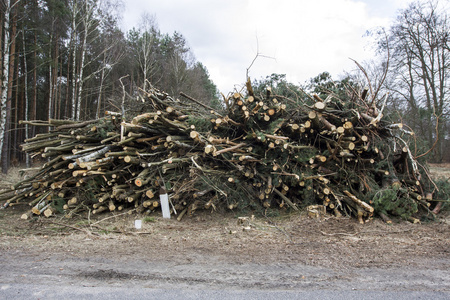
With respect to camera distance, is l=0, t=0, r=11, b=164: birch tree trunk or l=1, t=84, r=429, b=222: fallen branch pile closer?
l=1, t=84, r=429, b=222: fallen branch pile

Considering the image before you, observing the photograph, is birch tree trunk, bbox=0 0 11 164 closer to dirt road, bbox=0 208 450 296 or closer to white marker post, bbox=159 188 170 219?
dirt road, bbox=0 208 450 296

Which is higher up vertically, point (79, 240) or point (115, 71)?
point (115, 71)

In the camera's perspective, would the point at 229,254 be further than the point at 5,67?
No

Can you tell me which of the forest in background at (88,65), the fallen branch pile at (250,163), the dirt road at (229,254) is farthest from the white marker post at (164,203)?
the forest in background at (88,65)

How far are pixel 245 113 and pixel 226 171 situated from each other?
1363 mm

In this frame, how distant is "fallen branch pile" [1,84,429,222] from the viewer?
21.1 feet

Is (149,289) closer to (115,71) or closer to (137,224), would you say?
(137,224)

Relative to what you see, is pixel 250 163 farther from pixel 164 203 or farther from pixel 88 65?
pixel 88 65

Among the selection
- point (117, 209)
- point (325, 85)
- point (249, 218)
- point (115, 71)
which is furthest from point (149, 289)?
point (115, 71)

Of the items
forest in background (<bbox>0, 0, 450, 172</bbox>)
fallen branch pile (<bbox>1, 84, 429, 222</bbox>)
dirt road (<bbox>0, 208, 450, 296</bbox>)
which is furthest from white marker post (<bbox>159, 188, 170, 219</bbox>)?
forest in background (<bbox>0, 0, 450, 172</bbox>)

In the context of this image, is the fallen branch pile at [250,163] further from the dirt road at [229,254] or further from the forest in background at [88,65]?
the forest in background at [88,65]

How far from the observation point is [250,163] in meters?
6.74

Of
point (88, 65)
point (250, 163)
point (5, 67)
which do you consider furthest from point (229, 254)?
point (88, 65)

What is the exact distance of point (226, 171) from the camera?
672 cm
